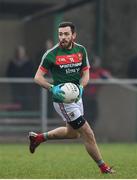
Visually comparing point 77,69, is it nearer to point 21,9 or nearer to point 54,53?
point 54,53

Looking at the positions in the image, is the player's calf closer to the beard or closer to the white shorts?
the white shorts

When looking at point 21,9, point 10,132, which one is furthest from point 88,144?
point 21,9

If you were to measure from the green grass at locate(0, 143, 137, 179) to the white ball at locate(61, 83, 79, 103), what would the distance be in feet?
3.20

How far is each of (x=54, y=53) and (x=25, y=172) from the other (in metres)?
1.64

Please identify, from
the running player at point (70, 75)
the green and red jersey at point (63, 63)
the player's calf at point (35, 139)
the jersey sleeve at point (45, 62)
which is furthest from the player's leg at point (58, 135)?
the jersey sleeve at point (45, 62)

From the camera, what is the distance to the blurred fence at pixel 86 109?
19906 mm

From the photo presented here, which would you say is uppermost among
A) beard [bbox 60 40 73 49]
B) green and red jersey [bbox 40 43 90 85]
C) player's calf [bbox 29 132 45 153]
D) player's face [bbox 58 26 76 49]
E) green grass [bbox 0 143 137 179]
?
player's face [bbox 58 26 76 49]

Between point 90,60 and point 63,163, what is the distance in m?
9.22

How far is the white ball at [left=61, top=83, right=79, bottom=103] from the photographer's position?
10883mm

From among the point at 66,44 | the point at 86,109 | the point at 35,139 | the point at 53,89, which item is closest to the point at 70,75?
the point at 53,89

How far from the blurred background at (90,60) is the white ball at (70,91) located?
8.85 meters

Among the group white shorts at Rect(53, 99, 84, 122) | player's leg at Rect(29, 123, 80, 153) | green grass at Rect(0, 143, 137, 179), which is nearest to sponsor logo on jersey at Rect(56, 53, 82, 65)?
white shorts at Rect(53, 99, 84, 122)

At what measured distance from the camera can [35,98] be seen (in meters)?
20.3

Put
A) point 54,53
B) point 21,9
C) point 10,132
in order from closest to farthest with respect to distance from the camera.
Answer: point 54,53, point 10,132, point 21,9
